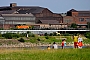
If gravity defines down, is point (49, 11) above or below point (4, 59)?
below

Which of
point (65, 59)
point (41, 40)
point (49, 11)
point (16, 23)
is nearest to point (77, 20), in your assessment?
point (49, 11)

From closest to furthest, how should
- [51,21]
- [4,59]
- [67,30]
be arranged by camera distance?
[4,59]
[67,30]
[51,21]

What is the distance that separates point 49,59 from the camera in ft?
38.9

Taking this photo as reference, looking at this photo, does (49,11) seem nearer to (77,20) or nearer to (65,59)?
(77,20)

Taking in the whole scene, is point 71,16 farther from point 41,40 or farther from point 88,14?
point 41,40

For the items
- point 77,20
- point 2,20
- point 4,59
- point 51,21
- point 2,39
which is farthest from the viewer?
point 77,20

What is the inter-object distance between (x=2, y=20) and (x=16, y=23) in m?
3.45

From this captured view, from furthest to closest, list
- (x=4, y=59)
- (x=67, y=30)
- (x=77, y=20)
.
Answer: (x=77, y=20) < (x=67, y=30) < (x=4, y=59)

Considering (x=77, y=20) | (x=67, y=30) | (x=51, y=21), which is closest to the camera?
(x=67, y=30)

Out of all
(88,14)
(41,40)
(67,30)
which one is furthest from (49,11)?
(41,40)

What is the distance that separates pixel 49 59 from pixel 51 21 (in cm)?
6990

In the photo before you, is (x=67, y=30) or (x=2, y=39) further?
(x=67, y=30)

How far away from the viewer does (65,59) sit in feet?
39.0

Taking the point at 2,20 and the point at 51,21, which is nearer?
the point at 2,20
